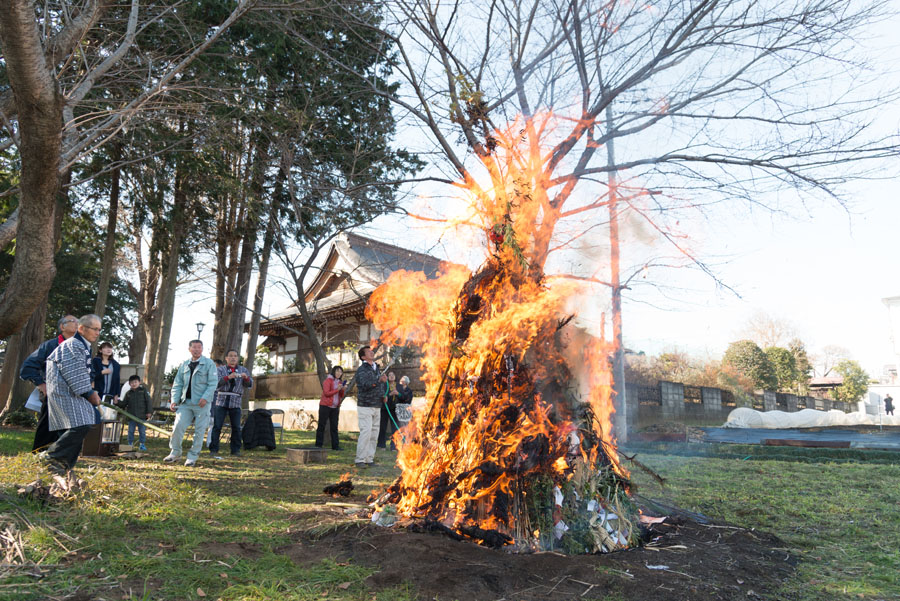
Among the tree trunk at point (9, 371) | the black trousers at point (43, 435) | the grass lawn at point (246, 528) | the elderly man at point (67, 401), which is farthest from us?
the tree trunk at point (9, 371)

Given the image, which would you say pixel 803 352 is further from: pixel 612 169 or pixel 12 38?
pixel 12 38

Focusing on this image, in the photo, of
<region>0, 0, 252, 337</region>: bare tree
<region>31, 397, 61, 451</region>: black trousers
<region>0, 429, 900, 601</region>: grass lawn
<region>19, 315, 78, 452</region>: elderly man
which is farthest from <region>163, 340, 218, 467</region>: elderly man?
<region>0, 0, 252, 337</region>: bare tree

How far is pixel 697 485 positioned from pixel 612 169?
4802 millimetres

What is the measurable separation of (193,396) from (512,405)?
5.58m

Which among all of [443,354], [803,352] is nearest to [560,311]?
[443,354]

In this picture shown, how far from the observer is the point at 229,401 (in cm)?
984

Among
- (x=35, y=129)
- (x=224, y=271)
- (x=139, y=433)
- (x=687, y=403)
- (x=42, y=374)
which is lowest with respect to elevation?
(x=139, y=433)

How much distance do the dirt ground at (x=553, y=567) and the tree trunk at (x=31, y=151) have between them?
13.3ft

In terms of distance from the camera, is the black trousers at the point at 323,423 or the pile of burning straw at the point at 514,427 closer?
the pile of burning straw at the point at 514,427

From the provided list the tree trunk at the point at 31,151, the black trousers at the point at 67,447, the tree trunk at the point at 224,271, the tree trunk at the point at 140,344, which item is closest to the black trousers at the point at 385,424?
the tree trunk at the point at 224,271

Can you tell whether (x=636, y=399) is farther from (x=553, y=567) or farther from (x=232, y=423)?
(x=553, y=567)

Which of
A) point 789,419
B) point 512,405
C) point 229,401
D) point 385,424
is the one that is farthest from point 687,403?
point 512,405

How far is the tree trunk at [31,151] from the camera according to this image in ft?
14.4

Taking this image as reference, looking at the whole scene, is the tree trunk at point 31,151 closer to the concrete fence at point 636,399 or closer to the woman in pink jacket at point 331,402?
the woman in pink jacket at point 331,402
